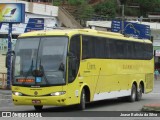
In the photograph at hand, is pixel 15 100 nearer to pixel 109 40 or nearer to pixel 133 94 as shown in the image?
pixel 109 40

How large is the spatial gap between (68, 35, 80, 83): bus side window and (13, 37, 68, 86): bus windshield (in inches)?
12.6

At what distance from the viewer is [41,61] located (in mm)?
18484

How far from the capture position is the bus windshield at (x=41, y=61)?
18297 mm

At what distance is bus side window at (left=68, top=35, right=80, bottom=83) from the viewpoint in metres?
18.7

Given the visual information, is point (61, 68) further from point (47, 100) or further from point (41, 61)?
point (47, 100)

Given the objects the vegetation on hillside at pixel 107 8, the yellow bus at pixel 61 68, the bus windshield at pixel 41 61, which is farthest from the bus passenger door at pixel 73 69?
the vegetation on hillside at pixel 107 8

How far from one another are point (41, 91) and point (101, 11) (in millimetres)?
73356

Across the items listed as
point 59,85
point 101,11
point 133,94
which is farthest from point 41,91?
point 101,11

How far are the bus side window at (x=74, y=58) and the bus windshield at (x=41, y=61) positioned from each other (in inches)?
12.6

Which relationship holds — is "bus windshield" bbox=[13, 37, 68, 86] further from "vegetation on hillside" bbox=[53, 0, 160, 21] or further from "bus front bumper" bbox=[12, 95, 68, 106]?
"vegetation on hillside" bbox=[53, 0, 160, 21]

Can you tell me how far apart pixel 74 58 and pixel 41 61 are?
1.30 metres

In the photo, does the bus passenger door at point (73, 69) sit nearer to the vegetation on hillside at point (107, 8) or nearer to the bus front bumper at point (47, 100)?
the bus front bumper at point (47, 100)

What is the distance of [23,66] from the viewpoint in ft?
61.4

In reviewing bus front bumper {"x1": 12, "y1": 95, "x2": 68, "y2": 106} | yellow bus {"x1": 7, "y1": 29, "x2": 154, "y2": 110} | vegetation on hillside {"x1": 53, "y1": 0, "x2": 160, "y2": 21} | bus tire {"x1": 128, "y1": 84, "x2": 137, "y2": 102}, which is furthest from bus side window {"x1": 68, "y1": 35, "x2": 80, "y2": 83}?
vegetation on hillside {"x1": 53, "y1": 0, "x2": 160, "y2": 21}
